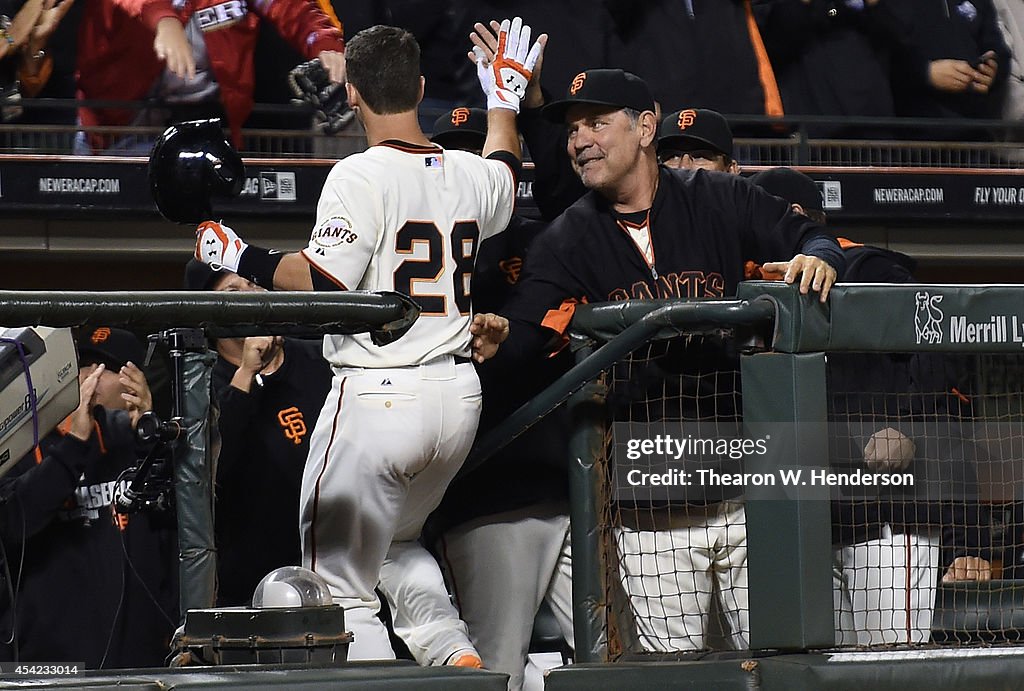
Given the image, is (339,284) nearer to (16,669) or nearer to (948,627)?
(16,669)

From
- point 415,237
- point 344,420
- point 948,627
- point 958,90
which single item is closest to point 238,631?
Answer: point 344,420

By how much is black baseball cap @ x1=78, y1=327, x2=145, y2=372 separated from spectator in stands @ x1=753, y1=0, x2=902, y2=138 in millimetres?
2695

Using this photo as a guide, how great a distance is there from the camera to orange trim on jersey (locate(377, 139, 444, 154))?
2.56 m

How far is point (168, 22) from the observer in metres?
4.26

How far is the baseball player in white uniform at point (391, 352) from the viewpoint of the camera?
2398mm

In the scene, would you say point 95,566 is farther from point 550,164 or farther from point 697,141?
point 697,141

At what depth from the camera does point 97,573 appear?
Answer: 3.07m

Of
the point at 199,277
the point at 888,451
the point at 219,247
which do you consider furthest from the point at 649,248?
the point at 199,277

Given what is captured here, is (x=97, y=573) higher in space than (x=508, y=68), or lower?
lower

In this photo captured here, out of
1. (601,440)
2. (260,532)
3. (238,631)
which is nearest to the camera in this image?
(238,631)

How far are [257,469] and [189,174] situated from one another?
0.74 metres

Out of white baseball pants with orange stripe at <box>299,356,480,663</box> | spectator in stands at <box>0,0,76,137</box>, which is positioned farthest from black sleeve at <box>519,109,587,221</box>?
spectator in stands at <box>0,0,76,137</box>

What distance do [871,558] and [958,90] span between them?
3.15 metres

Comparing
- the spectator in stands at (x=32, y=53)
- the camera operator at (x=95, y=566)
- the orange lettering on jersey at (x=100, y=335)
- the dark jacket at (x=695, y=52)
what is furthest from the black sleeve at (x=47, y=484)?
the dark jacket at (x=695, y=52)
